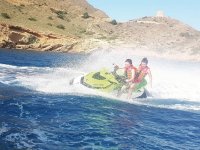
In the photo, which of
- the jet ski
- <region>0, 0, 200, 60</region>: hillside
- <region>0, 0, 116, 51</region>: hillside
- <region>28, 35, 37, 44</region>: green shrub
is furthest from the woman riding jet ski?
<region>28, 35, 37, 44</region>: green shrub

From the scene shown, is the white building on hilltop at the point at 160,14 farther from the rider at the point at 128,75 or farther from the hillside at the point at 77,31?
the rider at the point at 128,75

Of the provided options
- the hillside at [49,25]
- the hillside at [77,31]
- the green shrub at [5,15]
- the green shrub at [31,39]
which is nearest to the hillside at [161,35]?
the hillside at [77,31]

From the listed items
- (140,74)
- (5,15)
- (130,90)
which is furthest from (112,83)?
(5,15)

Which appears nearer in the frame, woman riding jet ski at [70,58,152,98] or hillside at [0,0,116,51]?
woman riding jet ski at [70,58,152,98]

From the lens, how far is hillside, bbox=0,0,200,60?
6994cm

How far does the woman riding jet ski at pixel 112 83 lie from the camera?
24791mm

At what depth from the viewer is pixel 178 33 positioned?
436 ft

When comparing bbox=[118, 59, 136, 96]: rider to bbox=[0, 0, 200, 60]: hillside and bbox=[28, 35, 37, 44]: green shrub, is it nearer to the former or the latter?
bbox=[0, 0, 200, 60]: hillside

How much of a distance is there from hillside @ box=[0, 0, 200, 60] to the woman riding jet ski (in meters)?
40.5

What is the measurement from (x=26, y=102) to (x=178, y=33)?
117828mm

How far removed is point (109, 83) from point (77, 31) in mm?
65428

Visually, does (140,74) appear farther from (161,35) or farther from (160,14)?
(160,14)

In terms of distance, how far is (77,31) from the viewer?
294ft

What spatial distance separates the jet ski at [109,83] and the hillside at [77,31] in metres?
40.4
